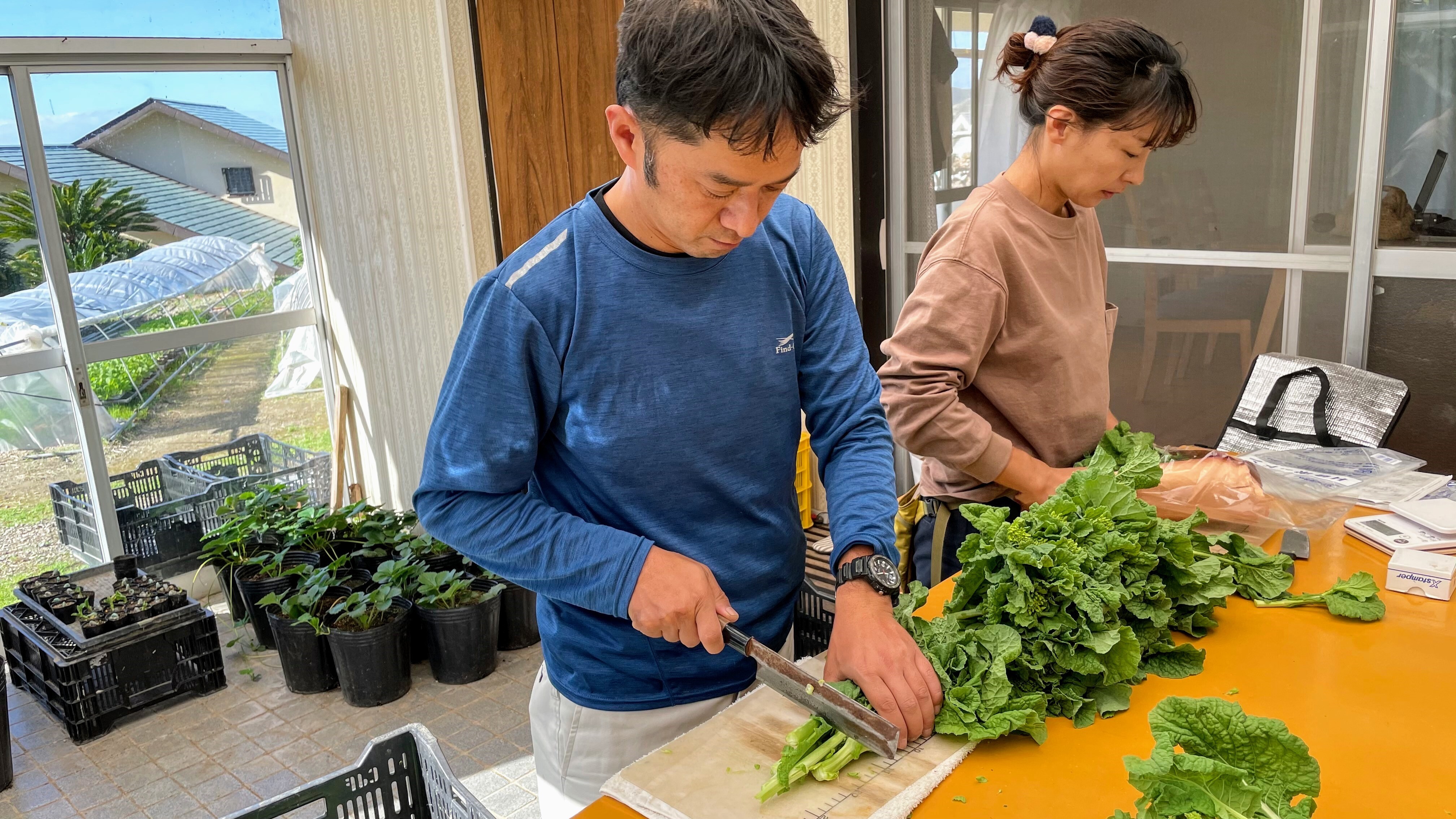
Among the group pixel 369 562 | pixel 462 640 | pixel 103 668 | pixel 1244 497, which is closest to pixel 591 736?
pixel 1244 497

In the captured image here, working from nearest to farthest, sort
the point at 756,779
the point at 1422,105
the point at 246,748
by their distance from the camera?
the point at 756,779 < the point at 1422,105 < the point at 246,748

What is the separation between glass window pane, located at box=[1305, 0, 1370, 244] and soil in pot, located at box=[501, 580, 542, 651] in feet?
9.49

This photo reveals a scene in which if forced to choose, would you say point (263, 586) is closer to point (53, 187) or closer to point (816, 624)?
point (53, 187)

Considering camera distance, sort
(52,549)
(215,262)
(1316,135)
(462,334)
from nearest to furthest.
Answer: (462,334)
(1316,135)
(52,549)
(215,262)

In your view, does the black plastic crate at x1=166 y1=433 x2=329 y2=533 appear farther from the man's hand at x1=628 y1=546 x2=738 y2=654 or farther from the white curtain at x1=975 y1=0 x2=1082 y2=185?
the man's hand at x1=628 y1=546 x2=738 y2=654

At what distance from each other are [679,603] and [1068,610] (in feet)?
1.72

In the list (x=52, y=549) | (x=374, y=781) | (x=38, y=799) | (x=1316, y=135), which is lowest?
(x=38, y=799)

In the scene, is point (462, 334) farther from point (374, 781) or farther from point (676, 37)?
point (374, 781)

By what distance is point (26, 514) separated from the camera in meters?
4.32

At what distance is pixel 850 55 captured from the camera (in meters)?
3.75

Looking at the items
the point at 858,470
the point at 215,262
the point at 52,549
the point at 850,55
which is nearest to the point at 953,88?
the point at 850,55

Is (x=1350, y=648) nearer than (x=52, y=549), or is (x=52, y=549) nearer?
(x=1350, y=648)

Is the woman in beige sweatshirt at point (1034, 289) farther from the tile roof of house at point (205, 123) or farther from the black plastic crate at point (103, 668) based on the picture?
the tile roof of house at point (205, 123)

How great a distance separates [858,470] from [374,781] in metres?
0.85
